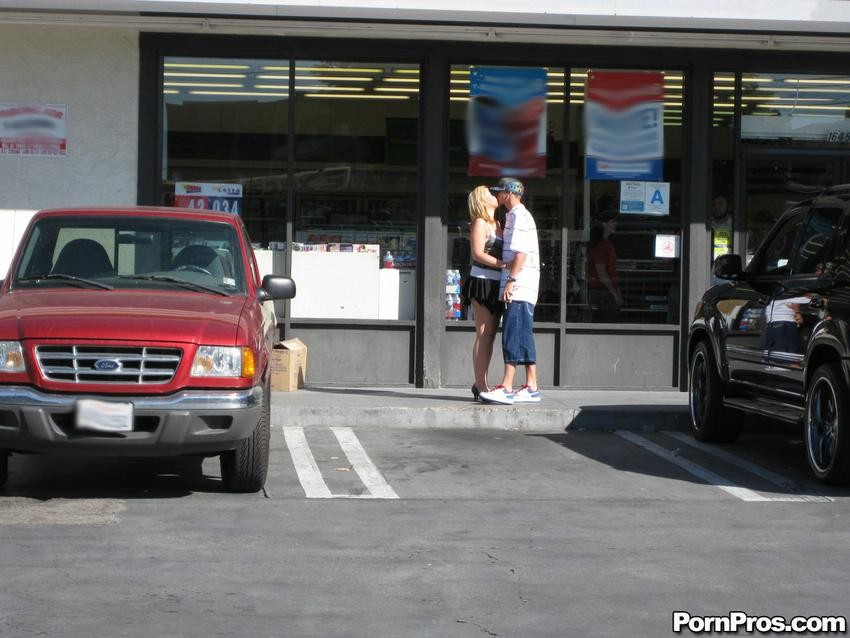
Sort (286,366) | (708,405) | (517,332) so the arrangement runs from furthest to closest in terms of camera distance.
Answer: (286,366) → (517,332) → (708,405)

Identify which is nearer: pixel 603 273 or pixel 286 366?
pixel 286 366

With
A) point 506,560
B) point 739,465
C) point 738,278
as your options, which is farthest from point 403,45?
point 506,560

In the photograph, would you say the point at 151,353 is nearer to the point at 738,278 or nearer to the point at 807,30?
the point at 738,278

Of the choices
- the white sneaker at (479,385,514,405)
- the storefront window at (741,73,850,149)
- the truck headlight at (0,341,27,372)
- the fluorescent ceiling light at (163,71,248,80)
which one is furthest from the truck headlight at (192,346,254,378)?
the storefront window at (741,73,850,149)

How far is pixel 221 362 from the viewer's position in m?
7.12

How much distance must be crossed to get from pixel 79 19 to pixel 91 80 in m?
0.82

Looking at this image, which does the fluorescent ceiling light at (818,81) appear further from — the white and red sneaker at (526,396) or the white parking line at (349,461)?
the white parking line at (349,461)

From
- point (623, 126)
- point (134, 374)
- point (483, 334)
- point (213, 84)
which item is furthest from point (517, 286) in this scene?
point (134, 374)

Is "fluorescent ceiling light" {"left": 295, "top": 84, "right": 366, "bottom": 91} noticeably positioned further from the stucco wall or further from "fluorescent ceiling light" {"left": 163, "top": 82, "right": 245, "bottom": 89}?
the stucco wall

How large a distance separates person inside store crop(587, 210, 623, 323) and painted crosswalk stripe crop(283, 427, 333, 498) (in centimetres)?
400

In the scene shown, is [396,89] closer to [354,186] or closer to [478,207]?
[354,186]

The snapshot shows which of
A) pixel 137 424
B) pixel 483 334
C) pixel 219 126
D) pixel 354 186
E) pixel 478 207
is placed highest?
pixel 219 126

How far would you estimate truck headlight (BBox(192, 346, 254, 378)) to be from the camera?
7059mm

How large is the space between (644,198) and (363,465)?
563cm
